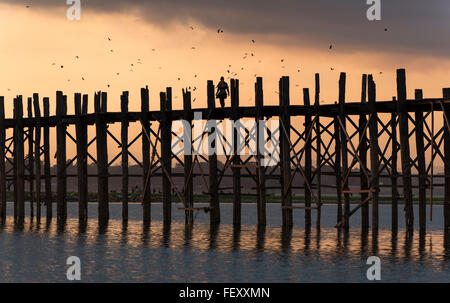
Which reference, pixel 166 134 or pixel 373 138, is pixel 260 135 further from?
pixel 373 138

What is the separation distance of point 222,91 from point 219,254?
30.5ft

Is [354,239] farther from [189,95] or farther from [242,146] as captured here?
[189,95]

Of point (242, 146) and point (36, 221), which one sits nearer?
point (242, 146)

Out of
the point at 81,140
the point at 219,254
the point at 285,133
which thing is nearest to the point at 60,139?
the point at 81,140

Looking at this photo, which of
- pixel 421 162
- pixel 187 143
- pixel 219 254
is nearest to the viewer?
pixel 219 254

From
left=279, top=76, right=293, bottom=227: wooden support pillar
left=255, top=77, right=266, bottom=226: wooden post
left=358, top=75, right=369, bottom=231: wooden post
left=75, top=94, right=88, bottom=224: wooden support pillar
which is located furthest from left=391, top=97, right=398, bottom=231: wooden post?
left=75, top=94, right=88, bottom=224: wooden support pillar

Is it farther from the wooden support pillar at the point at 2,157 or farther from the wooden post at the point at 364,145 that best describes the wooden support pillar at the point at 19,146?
the wooden post at the point at 364,145

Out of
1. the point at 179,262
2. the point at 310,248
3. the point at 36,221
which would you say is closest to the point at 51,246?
the point at 179,262

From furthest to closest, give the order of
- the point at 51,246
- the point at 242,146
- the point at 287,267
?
the point at 242,146 → the point at 51,246 → the point at 287,267

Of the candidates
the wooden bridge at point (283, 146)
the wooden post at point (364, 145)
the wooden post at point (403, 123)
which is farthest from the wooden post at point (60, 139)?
the wooden post at point (403, 123)

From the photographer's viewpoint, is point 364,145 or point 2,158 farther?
point 2,158

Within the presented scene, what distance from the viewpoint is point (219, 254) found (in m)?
27.0
